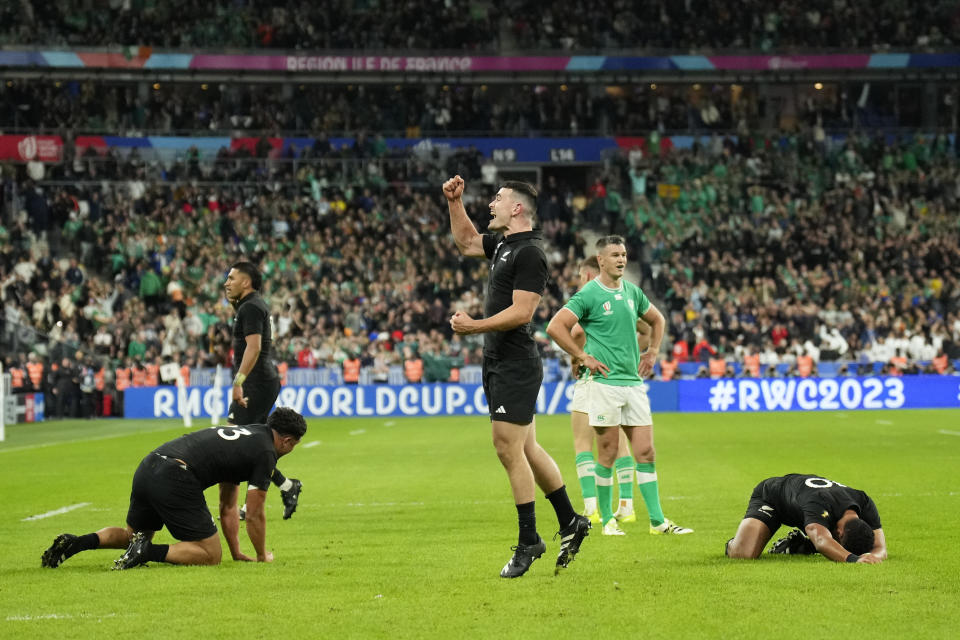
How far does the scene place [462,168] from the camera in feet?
151

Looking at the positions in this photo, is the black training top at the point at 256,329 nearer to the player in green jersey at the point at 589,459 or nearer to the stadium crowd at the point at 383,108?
the player in green jersey at the point at 589,459

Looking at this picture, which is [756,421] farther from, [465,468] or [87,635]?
[87,635]

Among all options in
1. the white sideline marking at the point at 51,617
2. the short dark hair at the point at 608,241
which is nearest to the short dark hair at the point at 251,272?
the short dark hair at the point at 608,241

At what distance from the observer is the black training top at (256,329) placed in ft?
39.4

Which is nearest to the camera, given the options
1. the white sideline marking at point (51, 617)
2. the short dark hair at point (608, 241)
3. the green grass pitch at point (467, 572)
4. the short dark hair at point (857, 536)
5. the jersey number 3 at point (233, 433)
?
the green grass pitch at point (467, 572)

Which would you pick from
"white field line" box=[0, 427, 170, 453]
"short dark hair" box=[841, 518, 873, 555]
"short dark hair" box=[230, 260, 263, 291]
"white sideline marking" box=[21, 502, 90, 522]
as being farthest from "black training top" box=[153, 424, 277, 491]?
"white field line" box=[0, 427, 170, 453]

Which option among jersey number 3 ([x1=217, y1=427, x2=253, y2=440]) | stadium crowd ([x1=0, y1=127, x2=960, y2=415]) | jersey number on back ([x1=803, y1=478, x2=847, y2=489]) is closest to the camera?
jersey number on back ([x1=803, y1=478, x2=847, y2=489])

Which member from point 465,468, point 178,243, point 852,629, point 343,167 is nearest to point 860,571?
point 852,629

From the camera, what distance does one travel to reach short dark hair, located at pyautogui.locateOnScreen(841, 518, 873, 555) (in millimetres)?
8992

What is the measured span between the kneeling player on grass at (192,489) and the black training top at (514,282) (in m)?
1.79

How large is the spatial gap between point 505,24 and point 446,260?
1333cm

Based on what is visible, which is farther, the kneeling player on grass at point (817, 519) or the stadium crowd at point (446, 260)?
the stadium crowd at point (446, 260)

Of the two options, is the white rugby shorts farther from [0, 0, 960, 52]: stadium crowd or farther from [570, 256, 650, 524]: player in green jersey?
[0, 0, 960, 52]: stadium crowd

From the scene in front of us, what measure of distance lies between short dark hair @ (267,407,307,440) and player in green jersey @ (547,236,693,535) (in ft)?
9.16
